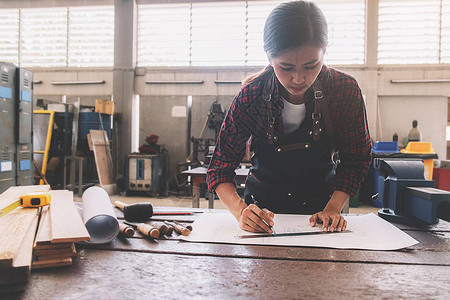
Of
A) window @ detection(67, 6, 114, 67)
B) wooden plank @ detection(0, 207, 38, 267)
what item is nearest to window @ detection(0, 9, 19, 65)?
window @ detection(67, 6, 114, 67)

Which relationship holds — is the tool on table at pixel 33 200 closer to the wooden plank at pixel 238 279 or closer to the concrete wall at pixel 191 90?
the wooden plank at pixel 238 279

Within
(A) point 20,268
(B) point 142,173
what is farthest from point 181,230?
(B) point 142,173

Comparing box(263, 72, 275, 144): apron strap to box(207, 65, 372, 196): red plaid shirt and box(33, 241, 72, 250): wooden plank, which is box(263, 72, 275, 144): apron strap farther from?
box(33, 241, 72, 250): wooden plank

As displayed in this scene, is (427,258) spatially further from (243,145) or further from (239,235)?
(243,145)

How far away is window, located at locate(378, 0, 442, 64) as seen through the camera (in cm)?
600

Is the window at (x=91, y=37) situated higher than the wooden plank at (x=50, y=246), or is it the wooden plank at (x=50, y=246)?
the window at (x=91, y=37)

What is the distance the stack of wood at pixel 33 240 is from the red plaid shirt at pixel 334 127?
0.58 m

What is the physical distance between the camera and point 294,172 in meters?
1.26

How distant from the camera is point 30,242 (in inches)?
27.2

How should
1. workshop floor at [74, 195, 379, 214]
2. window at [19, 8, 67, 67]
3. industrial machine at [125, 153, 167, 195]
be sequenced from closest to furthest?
workshop floor at [74, 195, 379, 214] < industrial machine at [125, 153, 167, 195] < window at [19, 8, 67, 67]

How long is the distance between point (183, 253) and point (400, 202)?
903 mm

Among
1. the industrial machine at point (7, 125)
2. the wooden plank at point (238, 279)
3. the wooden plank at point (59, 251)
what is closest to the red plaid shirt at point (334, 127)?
the wooden plank at point (238, 279)

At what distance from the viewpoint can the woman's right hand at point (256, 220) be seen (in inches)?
38.4

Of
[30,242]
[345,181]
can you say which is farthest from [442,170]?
[30,242]
